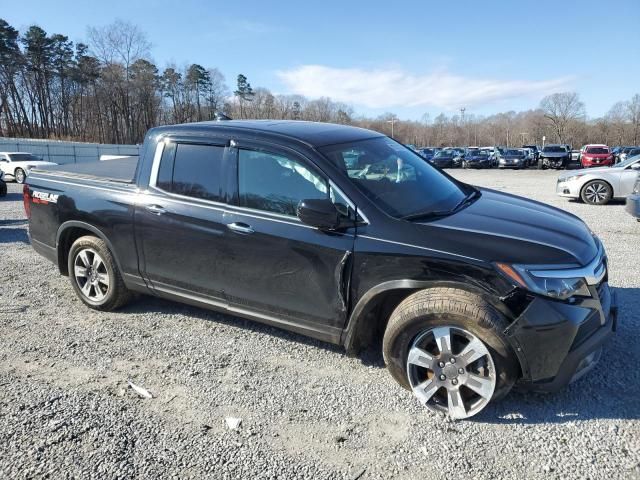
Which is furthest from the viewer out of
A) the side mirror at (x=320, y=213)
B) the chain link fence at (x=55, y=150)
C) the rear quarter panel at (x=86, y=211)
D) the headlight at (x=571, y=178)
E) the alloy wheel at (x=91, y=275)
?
the chain link fence at (x=55, y=150)

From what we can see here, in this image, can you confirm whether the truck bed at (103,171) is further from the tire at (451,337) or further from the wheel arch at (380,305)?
the tire at (451,337)

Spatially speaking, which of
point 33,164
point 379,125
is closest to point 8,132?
point 33,164

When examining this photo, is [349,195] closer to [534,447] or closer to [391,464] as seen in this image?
[391,464]

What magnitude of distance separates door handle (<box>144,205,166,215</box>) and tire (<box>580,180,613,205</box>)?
39.0ft

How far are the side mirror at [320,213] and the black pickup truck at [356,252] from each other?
1 cm

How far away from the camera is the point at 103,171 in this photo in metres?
4.64

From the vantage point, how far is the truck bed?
4293 millimetres

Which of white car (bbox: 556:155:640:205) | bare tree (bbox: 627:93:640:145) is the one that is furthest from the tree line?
white car (bbox: 556:155:640:205)

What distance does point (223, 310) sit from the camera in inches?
147

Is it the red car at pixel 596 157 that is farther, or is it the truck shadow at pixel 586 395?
the red car at pixel 596 157

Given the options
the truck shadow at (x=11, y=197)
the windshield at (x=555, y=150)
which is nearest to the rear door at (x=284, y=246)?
the truck shadow at (x=11, y=197)

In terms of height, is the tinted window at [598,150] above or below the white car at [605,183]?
above

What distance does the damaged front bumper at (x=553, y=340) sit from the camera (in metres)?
2.60

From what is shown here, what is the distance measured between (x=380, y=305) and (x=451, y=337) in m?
0.54
